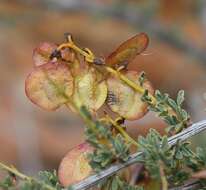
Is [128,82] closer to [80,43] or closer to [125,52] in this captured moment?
[125,52]

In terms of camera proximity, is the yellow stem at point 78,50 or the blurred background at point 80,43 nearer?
the yellow stem at point 78,50

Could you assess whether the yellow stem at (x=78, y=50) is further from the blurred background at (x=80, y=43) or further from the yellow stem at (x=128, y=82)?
the blurred background at (x=80, y=43)

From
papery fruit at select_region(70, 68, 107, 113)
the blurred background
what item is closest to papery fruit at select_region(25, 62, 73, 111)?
papery fruit at select_region(70, 68, 107, 113)

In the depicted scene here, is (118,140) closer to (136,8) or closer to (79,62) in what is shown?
(79,62)

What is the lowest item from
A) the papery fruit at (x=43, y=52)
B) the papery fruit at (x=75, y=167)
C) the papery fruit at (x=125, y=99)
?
the papery fruit at (x=75, y=167)

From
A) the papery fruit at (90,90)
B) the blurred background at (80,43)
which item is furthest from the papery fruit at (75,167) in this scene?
the blurred background at (80,43)

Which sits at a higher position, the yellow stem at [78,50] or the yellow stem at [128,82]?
the yellow stem at [78,50]
